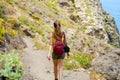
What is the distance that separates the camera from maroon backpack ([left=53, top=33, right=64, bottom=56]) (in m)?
12.0

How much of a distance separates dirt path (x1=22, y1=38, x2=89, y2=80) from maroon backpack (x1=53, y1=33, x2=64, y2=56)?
2093 mm

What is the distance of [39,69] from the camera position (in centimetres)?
1628

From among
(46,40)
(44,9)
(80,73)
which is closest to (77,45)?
(46,40)

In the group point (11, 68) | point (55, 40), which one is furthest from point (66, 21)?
point (11, 68)

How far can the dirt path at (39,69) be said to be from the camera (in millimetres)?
15070

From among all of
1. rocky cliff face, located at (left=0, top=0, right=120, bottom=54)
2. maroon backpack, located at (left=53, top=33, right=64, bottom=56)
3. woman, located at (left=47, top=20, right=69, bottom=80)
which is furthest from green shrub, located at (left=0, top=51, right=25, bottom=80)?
rocky cliff face, located at (left=0, top=0, right=120, bottom=54)

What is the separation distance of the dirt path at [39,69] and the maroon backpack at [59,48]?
6.87 feet

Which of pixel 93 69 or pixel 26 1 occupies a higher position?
pixel 26 1

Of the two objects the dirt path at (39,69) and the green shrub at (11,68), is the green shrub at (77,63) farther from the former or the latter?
the green shrub at (11,68)

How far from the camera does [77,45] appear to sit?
26562mm

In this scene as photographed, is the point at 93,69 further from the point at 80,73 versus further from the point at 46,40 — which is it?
the point at 46,40

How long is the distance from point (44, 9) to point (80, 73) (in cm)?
1792

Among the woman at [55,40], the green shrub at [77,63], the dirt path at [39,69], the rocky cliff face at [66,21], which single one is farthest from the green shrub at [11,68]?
the rocky cliff face at [66,21]

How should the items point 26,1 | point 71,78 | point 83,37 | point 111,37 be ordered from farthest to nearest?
point 111,37, point 26,1, point 83,37, point 71,78
